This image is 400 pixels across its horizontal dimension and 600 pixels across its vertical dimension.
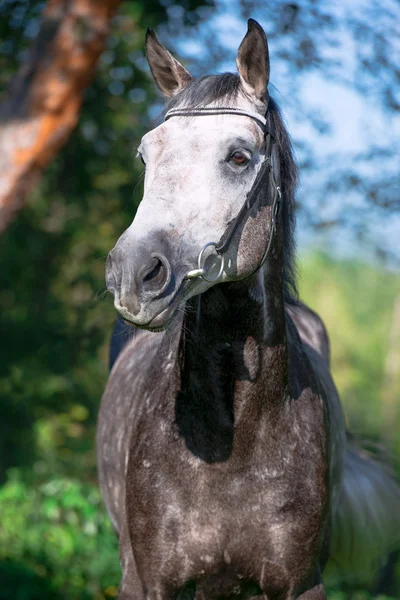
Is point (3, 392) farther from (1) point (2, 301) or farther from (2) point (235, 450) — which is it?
(2) point (235, 450)

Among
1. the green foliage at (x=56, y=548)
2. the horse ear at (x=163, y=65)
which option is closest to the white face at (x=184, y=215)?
the horse ear at (x=163, y=65)

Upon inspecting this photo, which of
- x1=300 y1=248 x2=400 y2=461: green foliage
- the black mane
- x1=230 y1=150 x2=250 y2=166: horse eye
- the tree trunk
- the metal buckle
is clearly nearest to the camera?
the metal buckle

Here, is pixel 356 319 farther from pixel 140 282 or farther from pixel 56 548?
pixel 140 282

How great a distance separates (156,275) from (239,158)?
0.58 m

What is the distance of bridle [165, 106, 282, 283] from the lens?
275cm

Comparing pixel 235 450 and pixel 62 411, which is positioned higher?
pixel 235 450

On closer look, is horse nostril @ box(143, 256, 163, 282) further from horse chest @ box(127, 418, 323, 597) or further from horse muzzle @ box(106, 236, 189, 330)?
horse chest @ box(127, 418, 323, 597)

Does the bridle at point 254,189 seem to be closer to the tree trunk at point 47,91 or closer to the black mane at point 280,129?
the black mane at point 280,129

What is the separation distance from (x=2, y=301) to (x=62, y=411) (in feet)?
5.27

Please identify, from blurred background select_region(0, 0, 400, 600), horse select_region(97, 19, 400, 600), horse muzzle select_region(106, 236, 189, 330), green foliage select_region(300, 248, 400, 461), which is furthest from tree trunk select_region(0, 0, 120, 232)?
green foliage select_region(300, 248, 400, 461)

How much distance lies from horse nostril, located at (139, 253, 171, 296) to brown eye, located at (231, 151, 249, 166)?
50cm

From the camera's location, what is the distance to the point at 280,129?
3.11m

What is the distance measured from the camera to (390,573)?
7297 millimetres

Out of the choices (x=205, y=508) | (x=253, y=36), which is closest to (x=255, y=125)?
(x=253, y=36)
